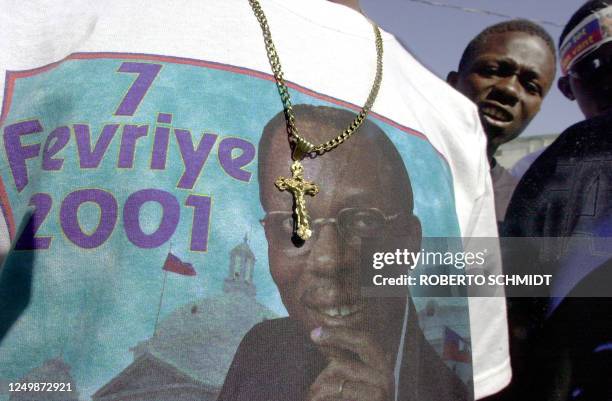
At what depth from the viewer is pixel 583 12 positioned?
7.11 feet

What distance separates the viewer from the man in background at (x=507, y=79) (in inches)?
118

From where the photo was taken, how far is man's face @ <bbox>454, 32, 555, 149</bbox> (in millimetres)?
2998

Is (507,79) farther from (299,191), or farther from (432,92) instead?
(299,191)

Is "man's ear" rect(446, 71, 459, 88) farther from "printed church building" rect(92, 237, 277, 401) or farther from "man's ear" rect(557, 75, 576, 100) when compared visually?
"printed church building" rect(92, 237, 277, 401)

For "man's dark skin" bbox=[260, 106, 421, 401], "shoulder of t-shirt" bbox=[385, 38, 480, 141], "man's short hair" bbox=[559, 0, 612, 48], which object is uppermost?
"man's short hair" bbox=[559, 0, 612, 48]

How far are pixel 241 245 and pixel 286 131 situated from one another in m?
0.22

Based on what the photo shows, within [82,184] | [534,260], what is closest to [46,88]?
[82,184]

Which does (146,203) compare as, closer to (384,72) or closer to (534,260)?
(384,72)

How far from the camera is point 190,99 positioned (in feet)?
3.22

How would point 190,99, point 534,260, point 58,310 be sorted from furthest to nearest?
point 534,260 < point 190,99 < point 58,310

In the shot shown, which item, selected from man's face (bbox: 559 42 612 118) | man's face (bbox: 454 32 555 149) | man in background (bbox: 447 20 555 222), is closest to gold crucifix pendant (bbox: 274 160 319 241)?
man's face (bbox: 559 42 612 118)

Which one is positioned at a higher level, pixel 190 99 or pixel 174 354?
pixel 190 99

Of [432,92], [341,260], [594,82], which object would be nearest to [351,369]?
[341,260]

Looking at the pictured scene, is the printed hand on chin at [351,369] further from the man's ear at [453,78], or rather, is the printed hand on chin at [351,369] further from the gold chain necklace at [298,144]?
the man's ear at [453,78]
